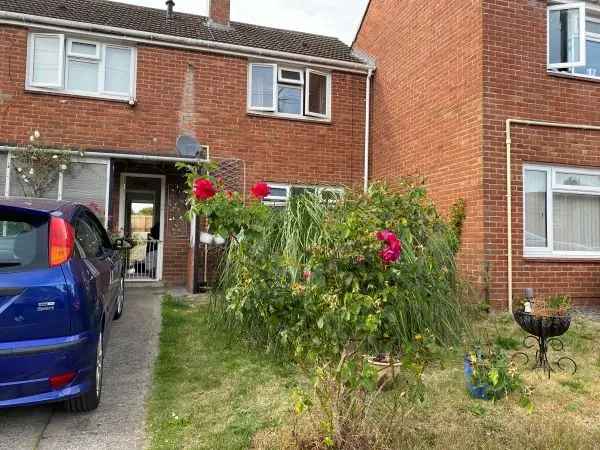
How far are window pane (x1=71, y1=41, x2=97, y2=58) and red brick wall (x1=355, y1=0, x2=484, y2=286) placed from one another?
5.92 m

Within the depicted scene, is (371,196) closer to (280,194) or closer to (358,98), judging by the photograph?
(280,194)

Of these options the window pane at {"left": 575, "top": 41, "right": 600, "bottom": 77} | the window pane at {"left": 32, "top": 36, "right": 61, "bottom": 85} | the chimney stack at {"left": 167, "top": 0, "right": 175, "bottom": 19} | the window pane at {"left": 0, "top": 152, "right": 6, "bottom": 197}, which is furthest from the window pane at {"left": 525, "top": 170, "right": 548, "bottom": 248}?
the chimney stack at {"left": 167, "top": 0, "right": 175, "bottom": 19}

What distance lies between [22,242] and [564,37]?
8.31m

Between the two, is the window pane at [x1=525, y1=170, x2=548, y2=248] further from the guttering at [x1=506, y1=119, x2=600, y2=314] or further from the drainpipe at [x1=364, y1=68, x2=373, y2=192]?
the drainpipe at [x1=364, y1=68, x2=373, y2=192]

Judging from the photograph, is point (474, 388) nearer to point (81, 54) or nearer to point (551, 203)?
point (551, 203)

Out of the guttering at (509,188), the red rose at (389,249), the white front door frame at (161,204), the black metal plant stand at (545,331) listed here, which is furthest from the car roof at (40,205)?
the white front door frame at (161,204)

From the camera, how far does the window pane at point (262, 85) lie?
9992 millimetres

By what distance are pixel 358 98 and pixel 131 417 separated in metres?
8.82

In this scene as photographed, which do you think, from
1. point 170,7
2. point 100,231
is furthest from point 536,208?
point 170,7

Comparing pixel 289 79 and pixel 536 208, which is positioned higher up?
pixel 289 79

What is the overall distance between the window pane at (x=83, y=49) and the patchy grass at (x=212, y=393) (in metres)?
6.31

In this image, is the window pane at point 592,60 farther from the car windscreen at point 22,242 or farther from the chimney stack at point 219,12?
the car windscreen at point 22,242

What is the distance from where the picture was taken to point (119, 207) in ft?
31.4

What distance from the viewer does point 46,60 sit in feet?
28.7
